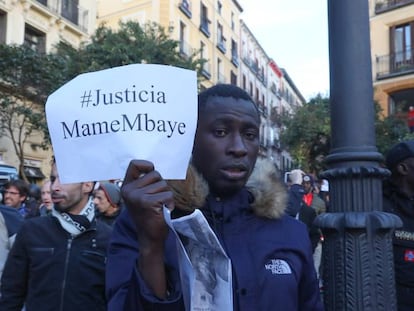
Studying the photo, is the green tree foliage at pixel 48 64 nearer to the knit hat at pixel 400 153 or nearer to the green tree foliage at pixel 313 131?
the green tree foliage at pixel 313 131

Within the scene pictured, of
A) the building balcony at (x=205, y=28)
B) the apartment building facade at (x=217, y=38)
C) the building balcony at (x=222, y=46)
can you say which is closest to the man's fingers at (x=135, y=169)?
the apartment building facade at (x=217, y=38)

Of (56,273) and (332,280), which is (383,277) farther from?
(56,273)

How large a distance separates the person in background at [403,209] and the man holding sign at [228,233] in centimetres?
104

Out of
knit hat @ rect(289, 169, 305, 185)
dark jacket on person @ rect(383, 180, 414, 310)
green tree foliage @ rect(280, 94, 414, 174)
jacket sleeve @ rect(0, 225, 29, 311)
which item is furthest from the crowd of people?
green tree foliage @ rect(280, 94, 414, 174)

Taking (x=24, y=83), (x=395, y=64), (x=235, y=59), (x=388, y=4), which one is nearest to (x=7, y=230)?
(x=24, y=83)

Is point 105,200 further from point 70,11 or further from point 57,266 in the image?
point 70,11

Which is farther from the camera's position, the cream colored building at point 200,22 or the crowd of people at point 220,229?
the cream colored building at point 200,22

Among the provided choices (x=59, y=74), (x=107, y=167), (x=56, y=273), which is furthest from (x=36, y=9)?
(x=107, y=167)

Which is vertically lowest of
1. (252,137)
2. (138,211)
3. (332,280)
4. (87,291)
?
(87,291)

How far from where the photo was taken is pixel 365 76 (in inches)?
80.4

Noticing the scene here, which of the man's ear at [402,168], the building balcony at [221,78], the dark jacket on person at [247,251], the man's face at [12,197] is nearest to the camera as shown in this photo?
the dark jacket on person at [247,251]

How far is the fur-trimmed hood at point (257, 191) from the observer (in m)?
1.64

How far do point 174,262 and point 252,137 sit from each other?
1.66 ft

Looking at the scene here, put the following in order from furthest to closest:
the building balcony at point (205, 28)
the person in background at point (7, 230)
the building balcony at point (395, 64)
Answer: the building balcony at point (205, 28), the building balcony at point (395, 64), the person in background at point (7, 230)
